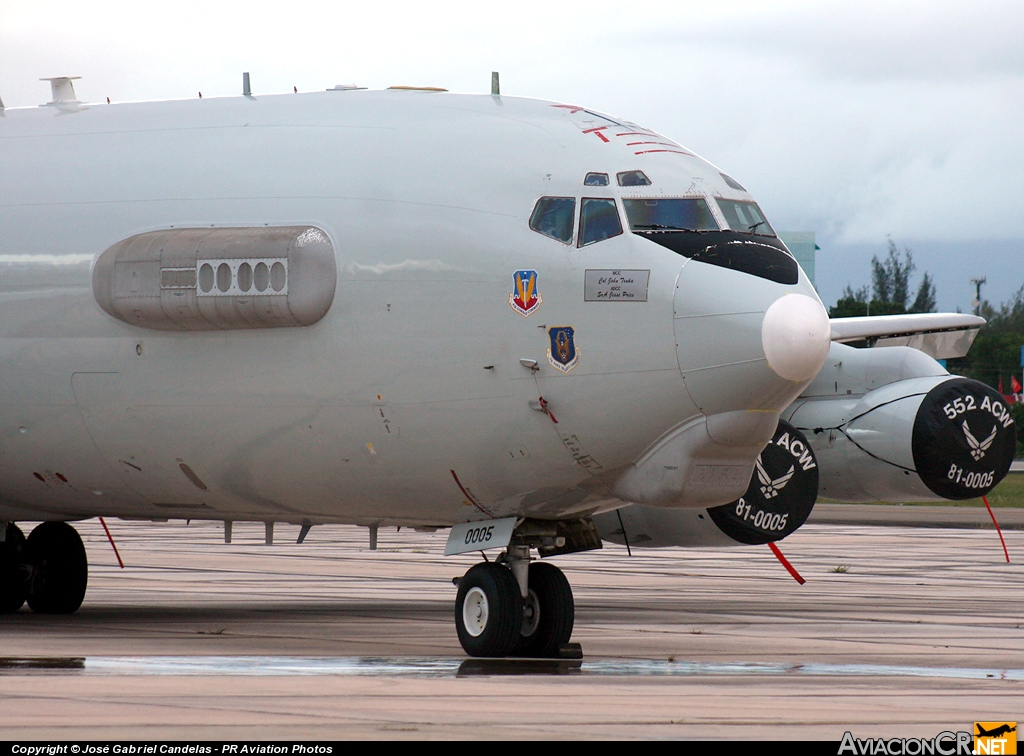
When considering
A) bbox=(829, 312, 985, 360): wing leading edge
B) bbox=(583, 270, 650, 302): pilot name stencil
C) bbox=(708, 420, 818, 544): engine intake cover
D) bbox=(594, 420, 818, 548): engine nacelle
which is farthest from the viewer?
bbox=(829, 312, 985, 360): wing leading edge

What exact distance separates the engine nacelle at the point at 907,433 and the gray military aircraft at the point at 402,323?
654 cm

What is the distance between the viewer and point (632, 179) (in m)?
15.4

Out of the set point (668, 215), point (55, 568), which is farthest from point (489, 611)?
point (55, 568)

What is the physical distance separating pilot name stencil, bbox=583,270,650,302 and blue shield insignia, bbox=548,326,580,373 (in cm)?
37

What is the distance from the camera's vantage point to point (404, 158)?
1583cm

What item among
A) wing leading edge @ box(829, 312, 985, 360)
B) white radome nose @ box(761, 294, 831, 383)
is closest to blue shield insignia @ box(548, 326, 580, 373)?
white radome nose @ box(761, 294, 831, 383)

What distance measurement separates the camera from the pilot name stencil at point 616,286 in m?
14.6

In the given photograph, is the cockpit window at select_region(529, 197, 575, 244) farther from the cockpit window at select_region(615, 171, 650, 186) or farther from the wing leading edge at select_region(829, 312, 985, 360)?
the wing leading edge at select_region(829, 312, 985, 360)

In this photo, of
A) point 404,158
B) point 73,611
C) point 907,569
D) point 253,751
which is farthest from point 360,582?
point 253,751

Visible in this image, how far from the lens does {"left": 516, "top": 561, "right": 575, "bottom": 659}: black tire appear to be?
15.7 metres

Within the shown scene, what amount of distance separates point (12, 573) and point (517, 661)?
26.3ft

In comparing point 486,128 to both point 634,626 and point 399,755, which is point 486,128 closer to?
point 634,626

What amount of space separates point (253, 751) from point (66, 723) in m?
1.82

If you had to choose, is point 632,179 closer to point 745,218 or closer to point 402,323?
point 745,218
